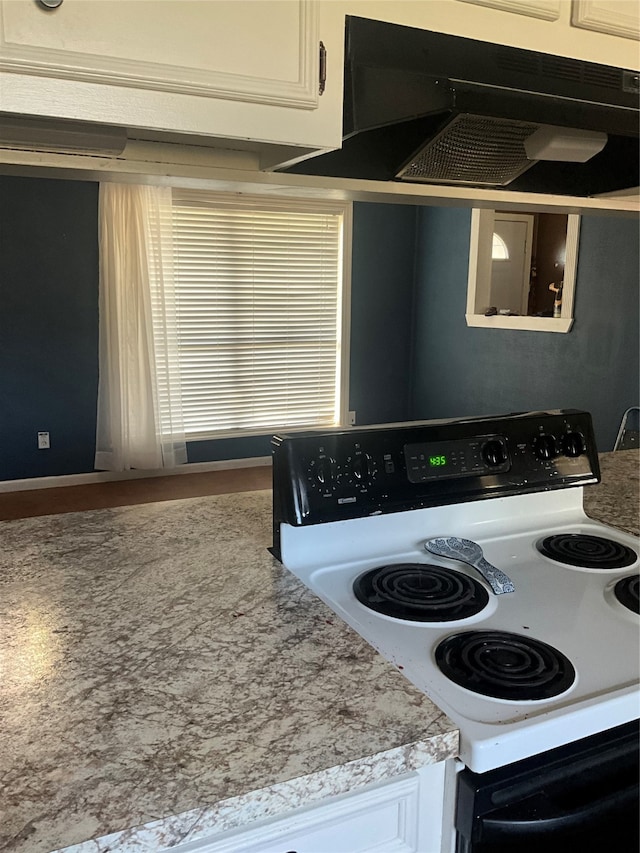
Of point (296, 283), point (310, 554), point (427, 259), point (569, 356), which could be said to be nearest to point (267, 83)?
point (310, 554)

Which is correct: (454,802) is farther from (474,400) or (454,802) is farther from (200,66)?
(474,400)

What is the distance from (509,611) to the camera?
108 centimetres

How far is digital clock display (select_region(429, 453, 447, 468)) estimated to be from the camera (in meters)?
1.31

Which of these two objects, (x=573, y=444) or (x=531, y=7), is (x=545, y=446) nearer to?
(x=573, y=444)

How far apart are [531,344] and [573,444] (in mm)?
3390

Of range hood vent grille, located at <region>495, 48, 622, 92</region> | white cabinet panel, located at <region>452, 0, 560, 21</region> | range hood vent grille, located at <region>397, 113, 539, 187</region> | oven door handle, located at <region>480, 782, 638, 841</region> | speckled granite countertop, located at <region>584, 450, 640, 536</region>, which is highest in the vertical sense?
white cabinet panel, located at <region>452, 0, 560, 21</region>

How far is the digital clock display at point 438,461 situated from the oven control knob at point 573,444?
30 centimetres

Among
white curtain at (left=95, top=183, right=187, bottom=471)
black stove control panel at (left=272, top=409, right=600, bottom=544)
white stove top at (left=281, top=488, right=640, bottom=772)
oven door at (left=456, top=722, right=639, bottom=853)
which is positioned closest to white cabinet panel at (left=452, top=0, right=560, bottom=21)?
black stove control panel at (left=272, top=409, right=600, bottom=544)

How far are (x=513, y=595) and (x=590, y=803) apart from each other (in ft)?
1.15

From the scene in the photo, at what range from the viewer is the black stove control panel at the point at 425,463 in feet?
3.90

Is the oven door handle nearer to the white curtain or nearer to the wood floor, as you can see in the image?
the wood floor

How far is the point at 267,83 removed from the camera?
985 millimetres

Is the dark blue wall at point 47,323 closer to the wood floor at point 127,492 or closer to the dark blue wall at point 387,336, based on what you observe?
the dark blue wall at point 387,336

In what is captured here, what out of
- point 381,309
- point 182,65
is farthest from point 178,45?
point 381,309
